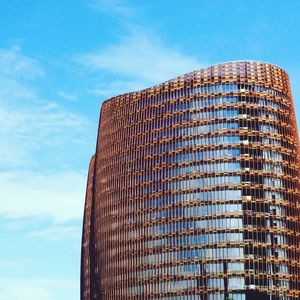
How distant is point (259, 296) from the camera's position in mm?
199625

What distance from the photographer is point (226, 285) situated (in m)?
198

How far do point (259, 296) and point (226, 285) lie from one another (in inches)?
412
